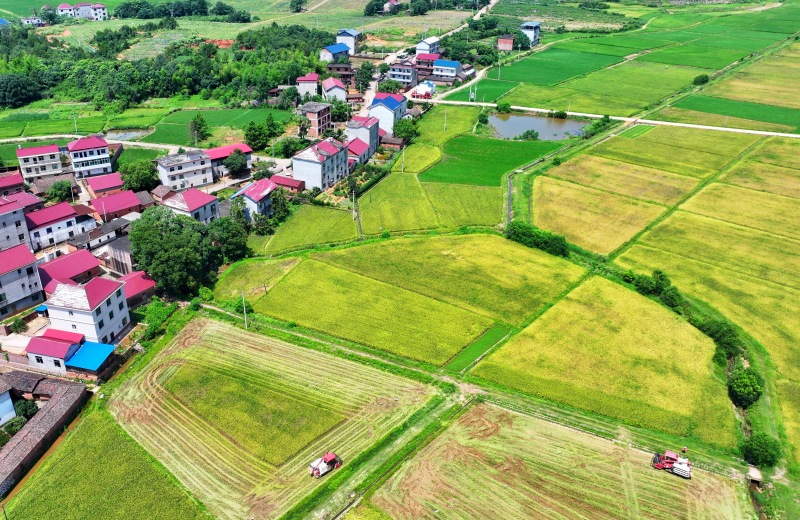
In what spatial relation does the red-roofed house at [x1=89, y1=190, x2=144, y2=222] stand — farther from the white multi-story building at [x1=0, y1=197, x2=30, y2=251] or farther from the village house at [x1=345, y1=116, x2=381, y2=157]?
the village house at [x1=345, y1=116, x2=381, y2=157]

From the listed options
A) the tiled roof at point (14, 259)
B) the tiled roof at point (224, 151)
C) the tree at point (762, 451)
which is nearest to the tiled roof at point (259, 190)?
the tiled roof at point (224, 151)

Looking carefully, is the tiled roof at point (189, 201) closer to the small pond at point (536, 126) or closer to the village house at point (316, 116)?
the village house at point (316, 116)

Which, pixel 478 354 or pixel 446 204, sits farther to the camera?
pixel 446 204

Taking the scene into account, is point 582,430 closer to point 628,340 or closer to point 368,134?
point 628,340

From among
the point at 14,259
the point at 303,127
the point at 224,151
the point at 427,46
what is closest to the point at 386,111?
the point at 303,127

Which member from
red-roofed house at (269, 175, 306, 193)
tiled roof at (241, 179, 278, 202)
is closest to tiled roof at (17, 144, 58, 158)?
tiled roof at (241, 179, 278, 202)

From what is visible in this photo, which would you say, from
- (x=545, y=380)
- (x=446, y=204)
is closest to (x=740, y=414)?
(x=545, y=380)
